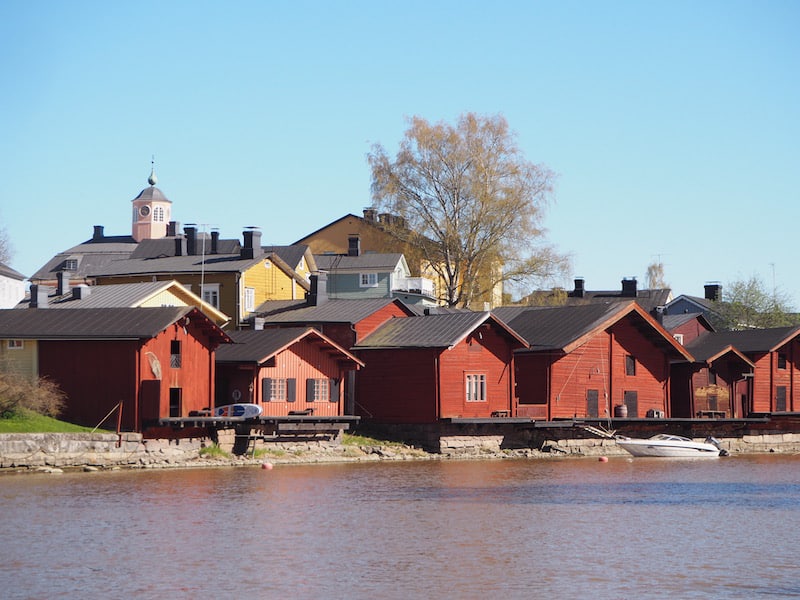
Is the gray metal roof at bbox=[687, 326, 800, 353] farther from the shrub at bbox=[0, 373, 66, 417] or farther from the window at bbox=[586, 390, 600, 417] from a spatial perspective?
the shrub at bbox=[0, 373, 66, 417]

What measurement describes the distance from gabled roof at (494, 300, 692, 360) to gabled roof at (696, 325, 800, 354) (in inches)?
320

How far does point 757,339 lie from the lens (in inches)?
3194

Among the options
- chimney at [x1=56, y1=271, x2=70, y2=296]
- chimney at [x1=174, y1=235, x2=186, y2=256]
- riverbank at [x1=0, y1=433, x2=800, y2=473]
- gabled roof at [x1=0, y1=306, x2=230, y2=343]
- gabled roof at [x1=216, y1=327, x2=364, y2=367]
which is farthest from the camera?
chimney at [x1=174, y1=235, x2=186, y2=256]

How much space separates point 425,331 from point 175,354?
46.4 ft

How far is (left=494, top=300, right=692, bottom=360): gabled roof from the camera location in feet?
223

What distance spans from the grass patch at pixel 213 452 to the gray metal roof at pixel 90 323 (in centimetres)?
519

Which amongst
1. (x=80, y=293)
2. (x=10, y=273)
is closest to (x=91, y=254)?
(x=10, y=273)

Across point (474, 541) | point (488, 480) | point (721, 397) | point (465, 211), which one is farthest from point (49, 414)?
point (721, 397)

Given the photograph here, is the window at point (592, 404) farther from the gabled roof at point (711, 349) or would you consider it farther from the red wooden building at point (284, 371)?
the red wooden building at point (284, 371)

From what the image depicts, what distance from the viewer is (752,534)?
111 ft

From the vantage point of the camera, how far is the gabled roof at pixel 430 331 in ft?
206

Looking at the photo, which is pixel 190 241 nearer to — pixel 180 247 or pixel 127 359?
pixel 180 247

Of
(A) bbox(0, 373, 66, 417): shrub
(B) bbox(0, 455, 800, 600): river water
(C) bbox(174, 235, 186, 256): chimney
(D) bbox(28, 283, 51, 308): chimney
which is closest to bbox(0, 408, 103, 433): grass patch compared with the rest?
(A) bbox(0, 373, 66, 417): shrub

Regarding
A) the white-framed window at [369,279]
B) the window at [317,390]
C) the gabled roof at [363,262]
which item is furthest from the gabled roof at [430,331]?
the white-framed window at [369,279]
